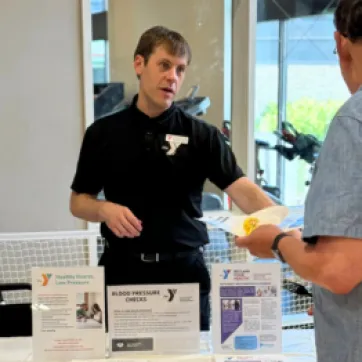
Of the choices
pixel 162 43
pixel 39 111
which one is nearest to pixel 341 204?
pixel 162 43

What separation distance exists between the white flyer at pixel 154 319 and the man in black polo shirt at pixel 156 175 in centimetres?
31

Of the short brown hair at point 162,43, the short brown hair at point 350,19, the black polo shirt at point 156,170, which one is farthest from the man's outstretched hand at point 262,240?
the short brown hair at point 162,43

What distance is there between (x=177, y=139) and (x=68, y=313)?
0.69 m

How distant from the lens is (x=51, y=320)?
1.42 meters

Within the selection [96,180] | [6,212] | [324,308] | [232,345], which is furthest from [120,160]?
[6,212]

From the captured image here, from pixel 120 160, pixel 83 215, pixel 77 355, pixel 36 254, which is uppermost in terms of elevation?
pixel 120 160

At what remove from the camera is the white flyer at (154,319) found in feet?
4.67

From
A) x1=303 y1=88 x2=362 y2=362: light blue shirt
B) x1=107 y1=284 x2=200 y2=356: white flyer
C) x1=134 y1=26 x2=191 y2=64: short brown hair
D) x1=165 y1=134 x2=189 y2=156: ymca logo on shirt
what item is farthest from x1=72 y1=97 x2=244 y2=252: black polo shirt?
x1=303 y1=88 x2=362 y2=362: light blue shirt

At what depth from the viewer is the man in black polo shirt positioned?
179cm

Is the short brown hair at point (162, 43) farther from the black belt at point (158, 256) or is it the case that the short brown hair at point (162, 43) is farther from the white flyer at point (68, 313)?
the white flyer at point (68, 313)

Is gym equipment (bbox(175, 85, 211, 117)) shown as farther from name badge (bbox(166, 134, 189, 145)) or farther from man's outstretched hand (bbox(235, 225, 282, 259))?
man's outstretched hand (bbox(235, 225, 282, 259))

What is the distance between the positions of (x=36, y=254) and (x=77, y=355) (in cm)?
134

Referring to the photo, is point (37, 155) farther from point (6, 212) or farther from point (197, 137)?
point (197, 137)

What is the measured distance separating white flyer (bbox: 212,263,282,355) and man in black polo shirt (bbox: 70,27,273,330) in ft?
1.05
